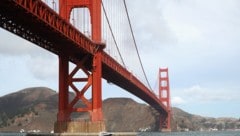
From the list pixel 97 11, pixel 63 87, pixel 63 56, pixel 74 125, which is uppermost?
pixel 97 11

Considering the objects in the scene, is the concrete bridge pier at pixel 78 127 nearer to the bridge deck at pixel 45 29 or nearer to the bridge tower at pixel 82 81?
the bridge tower at pixel 82 81

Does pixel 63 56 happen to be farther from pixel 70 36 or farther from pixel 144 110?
pixel 144 110

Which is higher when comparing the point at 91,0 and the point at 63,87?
the point at 91,0

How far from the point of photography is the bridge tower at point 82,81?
139 ft

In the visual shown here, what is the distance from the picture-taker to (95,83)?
43.8 metres

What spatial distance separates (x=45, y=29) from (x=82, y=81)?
10928 millimetres

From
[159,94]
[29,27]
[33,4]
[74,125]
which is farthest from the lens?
[159,94]

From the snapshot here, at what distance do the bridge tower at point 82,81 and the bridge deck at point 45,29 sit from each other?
88 centimetres

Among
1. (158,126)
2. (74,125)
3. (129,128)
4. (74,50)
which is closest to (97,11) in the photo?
(74,50)

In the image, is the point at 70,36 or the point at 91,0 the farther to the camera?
the point at 91,0

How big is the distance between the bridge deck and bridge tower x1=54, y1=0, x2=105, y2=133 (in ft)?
2.88

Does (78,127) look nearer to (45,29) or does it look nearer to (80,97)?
(80,97)

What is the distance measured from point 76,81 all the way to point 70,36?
6.75 metres

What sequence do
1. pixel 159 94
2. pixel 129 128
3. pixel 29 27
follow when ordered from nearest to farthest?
pixel 29 27 < pixel 159 94 < pixel 129 128
